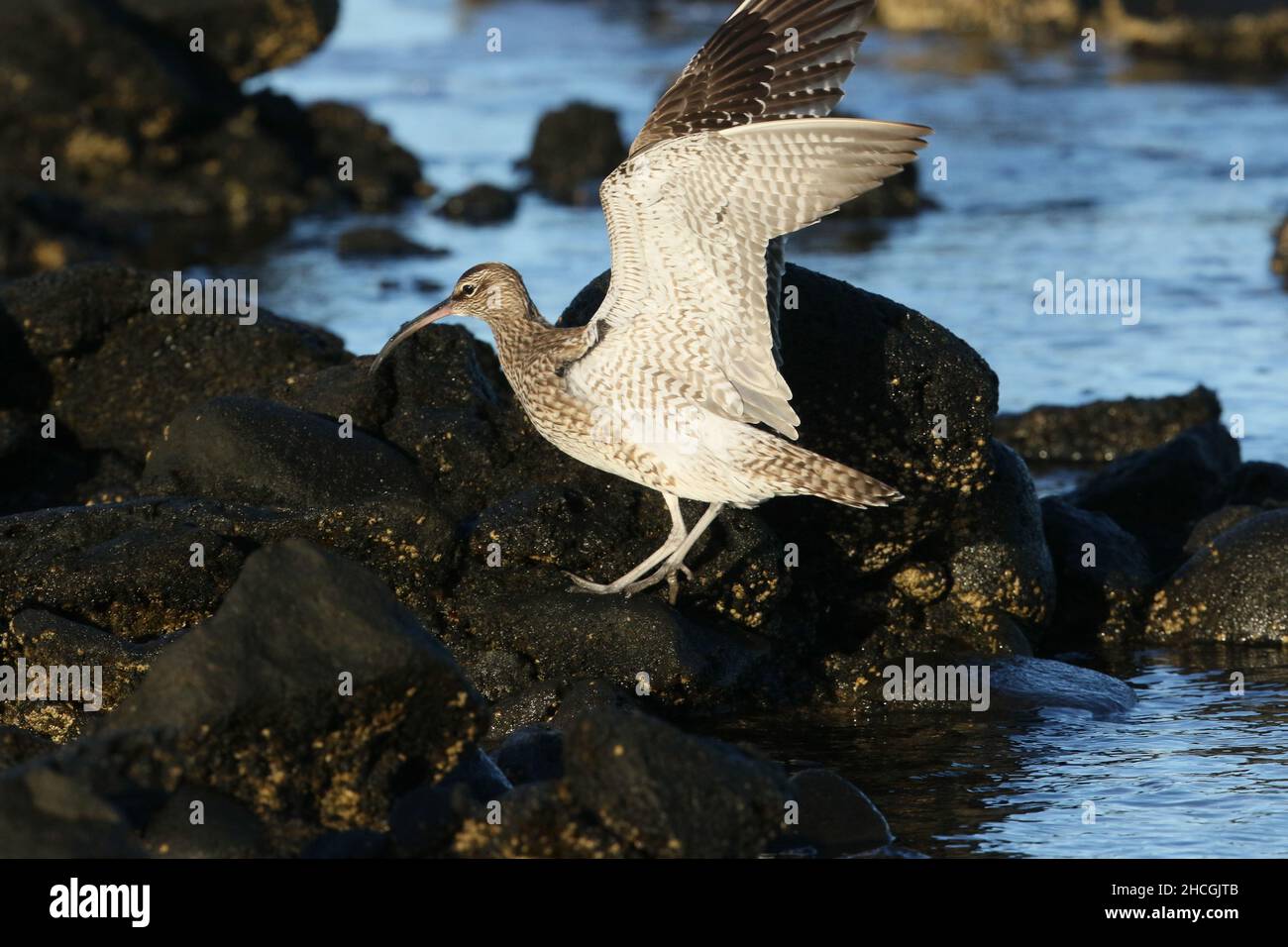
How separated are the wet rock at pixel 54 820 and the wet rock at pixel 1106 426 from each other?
7945 mm

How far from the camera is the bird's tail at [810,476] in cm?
771

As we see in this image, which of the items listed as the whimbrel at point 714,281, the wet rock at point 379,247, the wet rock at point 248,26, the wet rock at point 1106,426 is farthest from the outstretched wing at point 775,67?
the wet rock at point 248,26

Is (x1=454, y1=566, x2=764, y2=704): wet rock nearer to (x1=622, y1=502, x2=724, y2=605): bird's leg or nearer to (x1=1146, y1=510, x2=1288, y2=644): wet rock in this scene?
(x1=622, y1=502, x2=724, y2=605): bird's leg

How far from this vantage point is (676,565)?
800cm

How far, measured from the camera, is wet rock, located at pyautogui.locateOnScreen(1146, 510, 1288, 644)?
9195mm

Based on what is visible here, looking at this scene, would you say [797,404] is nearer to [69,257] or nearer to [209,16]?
[69,257]

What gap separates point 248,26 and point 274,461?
1407 centimetres

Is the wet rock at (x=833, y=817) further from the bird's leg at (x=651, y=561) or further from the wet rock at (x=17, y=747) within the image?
the wet rock at (x=17, y=747)

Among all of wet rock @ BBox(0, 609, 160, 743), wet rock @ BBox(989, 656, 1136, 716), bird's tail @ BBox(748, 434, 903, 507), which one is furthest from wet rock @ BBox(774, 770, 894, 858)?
wet rock @ BBox(0, 609, 160, 743)

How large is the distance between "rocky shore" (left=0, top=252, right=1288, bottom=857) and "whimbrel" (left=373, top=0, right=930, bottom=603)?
0.43 m

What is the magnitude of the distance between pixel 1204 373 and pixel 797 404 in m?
6.87

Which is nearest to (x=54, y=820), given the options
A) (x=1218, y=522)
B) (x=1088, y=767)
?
(x=1088, y=767)

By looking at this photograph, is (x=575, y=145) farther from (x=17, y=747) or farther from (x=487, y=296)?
(x=17, y=747)

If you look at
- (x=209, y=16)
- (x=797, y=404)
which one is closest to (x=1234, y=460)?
(x=797, y=404)
